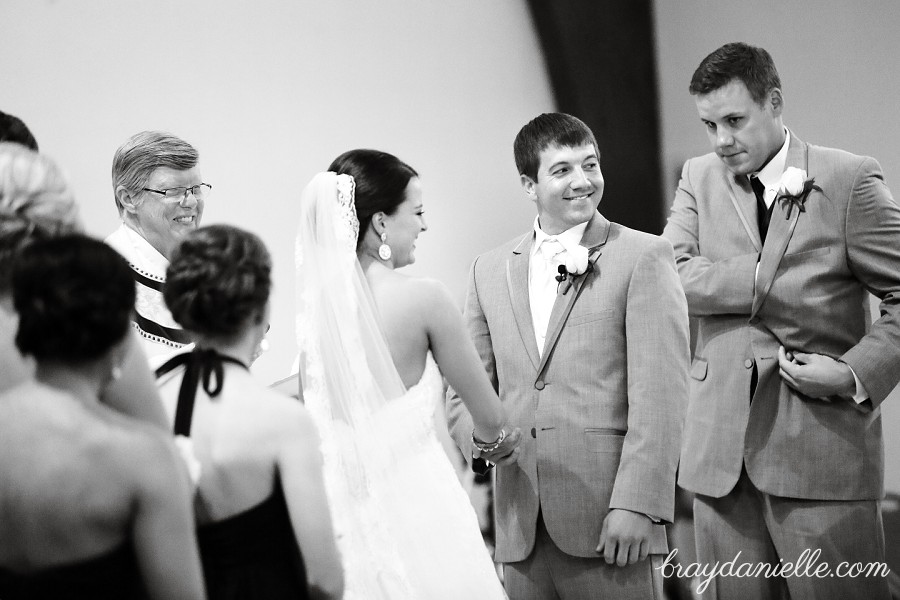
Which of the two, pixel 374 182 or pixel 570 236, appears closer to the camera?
pixel 374 182

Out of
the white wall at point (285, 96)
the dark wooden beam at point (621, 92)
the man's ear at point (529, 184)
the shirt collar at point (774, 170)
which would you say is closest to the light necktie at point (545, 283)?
the man's ear at point (529, 184)

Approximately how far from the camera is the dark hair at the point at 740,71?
9.45 feet

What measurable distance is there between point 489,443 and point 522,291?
0.47 m

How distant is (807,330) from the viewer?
A: 2.77 metres

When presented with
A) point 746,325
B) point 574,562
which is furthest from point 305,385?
point 746,325

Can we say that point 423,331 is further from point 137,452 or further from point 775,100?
point 775,100

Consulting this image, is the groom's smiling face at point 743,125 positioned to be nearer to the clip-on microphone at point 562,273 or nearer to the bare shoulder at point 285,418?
the clip-on microphone at point 562,273

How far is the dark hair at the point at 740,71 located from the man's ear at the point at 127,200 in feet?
6.16

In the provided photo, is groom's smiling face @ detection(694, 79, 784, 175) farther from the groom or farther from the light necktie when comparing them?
the light necktie

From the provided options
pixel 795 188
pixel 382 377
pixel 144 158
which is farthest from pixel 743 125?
pixel 144 158

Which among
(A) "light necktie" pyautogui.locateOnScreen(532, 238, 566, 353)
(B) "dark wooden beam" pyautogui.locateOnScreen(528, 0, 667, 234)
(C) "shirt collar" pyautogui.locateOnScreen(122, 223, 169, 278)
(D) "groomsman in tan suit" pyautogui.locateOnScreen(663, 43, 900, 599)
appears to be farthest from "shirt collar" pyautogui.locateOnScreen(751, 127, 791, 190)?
(C) "shirt collar" pyautogui.locateOnScreen(122, 223, 169, 278)

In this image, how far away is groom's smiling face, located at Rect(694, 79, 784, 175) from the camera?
113 inches

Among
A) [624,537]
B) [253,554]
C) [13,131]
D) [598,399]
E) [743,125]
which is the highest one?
[13,131]

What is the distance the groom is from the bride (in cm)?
25
